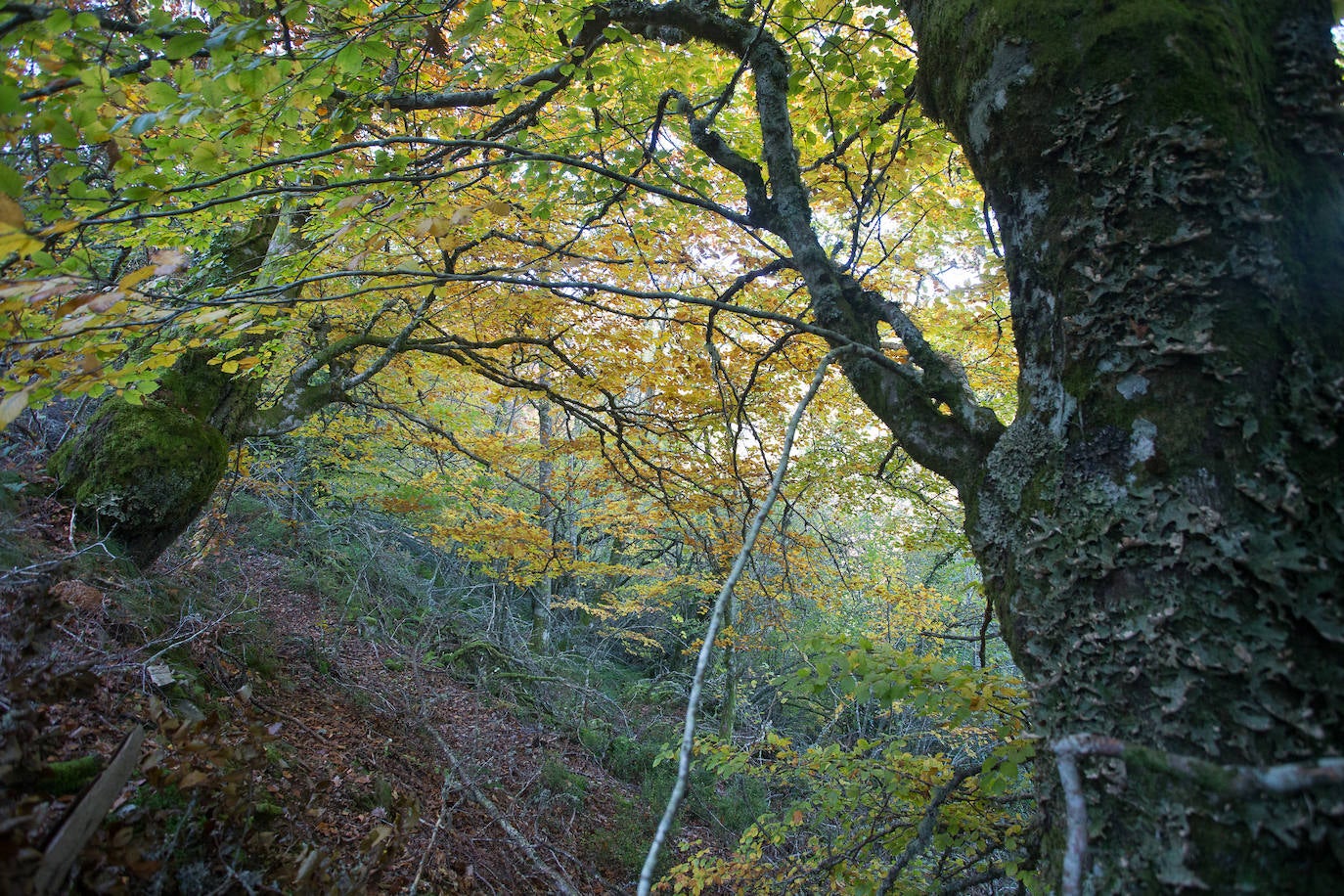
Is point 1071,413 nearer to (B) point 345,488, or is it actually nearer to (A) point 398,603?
(A) point 398,603

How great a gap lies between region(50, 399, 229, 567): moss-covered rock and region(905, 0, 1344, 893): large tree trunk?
4482 millimetres

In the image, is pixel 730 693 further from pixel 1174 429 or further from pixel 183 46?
pixel 183 46

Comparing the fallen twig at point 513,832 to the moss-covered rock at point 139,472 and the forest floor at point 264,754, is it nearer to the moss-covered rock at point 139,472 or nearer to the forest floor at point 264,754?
the forest floor at point 264,754

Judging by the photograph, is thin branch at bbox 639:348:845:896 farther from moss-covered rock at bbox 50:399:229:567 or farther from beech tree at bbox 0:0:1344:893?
moss-covered rock at bbox 50:399:229:567

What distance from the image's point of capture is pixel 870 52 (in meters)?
2.92

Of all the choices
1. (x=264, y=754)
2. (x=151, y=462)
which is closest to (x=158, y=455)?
(x=151, y=462)

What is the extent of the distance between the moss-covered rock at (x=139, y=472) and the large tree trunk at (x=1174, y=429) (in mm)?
4482

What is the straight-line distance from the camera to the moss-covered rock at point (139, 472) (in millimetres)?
3678

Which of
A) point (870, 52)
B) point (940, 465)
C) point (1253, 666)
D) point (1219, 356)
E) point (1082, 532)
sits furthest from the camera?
point (870, 52)

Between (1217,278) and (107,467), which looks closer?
(1217,278)

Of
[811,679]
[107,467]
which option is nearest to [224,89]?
[811,679]

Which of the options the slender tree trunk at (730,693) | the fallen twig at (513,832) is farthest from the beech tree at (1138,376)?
the slender tree trunk at (730,693)

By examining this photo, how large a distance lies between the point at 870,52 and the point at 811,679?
286 cm

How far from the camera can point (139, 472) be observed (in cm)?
370
